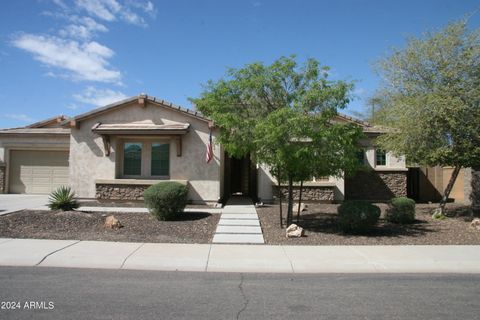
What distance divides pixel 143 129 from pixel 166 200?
4719 mm

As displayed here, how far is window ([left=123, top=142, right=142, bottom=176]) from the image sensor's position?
17.6 metres

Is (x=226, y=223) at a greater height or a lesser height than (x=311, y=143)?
lesser

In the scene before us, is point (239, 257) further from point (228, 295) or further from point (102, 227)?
point (102, 227)

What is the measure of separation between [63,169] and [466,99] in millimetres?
18290

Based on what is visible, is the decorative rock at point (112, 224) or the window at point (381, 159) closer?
the decorative rock at point (112, 224)

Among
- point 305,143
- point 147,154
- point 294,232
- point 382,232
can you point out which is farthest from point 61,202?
point 382,232

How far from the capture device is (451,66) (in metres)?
13.4

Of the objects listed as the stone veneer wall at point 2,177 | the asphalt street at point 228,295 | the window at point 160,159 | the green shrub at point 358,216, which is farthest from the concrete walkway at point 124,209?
the stone veneer wall at point 2,177

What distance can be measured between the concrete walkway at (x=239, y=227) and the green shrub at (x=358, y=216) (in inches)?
93.5

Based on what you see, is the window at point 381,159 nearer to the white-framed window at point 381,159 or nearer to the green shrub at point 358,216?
the white-framed window at point 381,159

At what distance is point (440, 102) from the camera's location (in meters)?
12.8

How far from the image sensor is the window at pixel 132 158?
17594mm

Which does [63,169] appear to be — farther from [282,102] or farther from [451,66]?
[451,66]

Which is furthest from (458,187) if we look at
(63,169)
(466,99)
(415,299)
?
(63,169)
